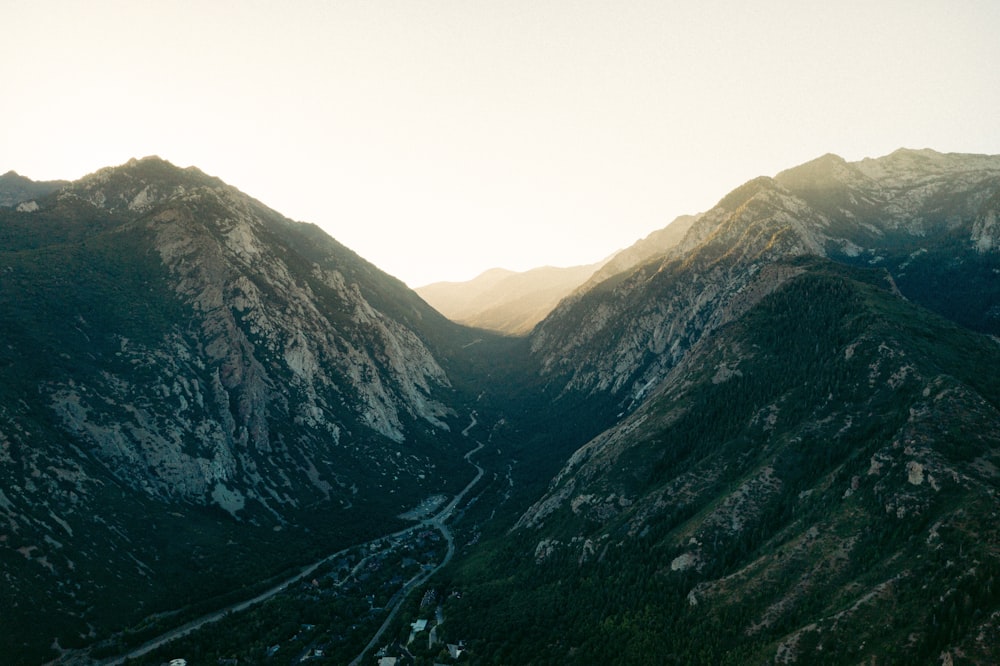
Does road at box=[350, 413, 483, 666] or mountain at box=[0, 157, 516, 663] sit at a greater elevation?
mountain at box=[0, 157, 516, 663]

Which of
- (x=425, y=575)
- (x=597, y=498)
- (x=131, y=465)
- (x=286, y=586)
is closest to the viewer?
(x=286, y=586)

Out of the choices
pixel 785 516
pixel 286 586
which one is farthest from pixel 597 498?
pixel 286 586

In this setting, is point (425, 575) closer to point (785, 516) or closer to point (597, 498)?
point (597, 498)

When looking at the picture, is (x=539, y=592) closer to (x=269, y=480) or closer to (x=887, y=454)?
(x=887, y=454)

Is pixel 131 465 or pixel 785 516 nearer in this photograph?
pixel 785 516

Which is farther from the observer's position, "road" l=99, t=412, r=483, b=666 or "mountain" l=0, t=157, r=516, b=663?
"mountain" l=0, t=157, r=516, b=663

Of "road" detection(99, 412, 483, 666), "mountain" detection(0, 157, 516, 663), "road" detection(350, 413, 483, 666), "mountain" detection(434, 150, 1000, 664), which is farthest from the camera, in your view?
"road" detection(350, 413, 483, 666)

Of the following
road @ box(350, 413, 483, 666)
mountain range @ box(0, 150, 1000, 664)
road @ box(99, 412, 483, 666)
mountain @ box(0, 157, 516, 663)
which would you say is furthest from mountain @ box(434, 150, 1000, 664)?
mountain @ box(0, 157, 516, 663)

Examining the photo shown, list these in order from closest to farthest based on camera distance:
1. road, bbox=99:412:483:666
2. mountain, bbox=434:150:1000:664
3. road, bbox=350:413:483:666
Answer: mountain, bbox=434:150:1000:664 < road, bbox=99:412:483:666 < road, bbox=350:413:483:666

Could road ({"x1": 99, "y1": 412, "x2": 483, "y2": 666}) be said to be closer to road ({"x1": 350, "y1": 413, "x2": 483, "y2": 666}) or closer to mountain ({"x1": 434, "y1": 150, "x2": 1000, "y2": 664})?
road ({"x1": 350, "y1": 413, "x2": 483, "y2": 666})
